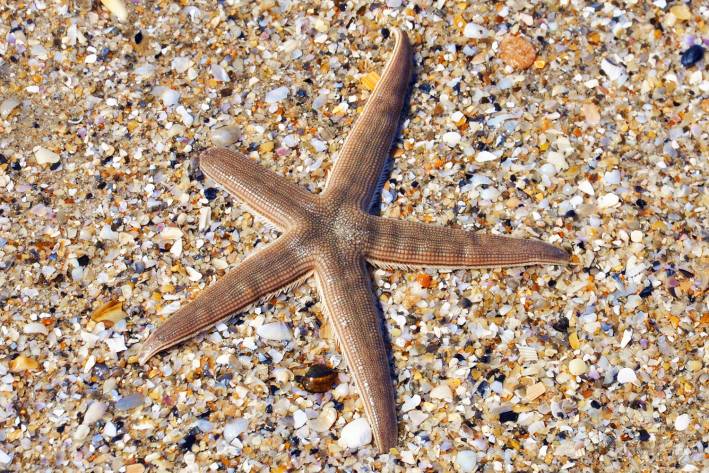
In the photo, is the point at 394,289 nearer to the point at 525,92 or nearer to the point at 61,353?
the point at 525,92

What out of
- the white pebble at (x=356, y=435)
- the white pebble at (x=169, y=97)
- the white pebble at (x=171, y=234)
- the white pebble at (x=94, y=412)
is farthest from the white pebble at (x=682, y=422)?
the white pebble at (x=169, y=97)

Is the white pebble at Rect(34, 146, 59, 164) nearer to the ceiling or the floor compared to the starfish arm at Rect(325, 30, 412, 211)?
nearer to the floor

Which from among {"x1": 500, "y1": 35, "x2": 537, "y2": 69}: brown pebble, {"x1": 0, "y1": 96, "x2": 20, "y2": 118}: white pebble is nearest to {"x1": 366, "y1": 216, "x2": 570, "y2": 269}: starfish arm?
{"x1": 500, "y1": 35, "x2": 537, "y2": 69}: brown pebble

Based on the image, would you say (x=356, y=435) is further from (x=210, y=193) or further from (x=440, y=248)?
(x=210, y=193)

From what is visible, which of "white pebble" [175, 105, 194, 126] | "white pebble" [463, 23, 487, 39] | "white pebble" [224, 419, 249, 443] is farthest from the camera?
"white pebble" [463, 23, 487, 39]

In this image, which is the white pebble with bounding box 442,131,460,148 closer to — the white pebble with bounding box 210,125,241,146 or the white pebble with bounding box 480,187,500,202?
the white pebble with bounding box 480,187,500,202

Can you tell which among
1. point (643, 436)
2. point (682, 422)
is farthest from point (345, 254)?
point (682, 422)
